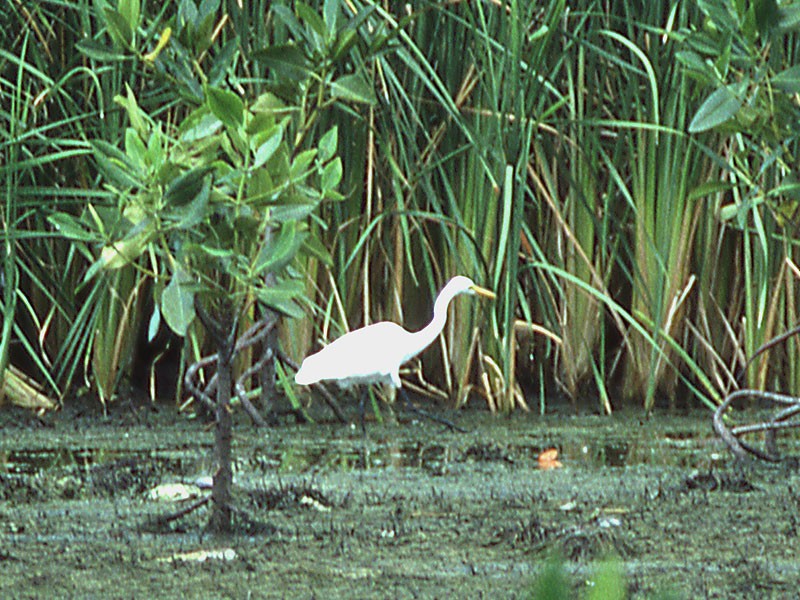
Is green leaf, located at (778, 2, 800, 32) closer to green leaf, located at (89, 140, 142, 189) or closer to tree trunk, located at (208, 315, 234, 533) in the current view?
tree trunk, located at (208, 315, 234, 533)

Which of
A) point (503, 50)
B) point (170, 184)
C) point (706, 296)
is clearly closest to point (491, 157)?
point (503, 50)

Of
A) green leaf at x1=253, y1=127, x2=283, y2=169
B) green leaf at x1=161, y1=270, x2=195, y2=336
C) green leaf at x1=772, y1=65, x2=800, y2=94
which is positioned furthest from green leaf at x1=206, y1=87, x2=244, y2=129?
green leaf at x1=772, y1=65, x2=800, y2=94

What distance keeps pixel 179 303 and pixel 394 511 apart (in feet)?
2.70

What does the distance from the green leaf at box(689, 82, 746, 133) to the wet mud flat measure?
34.0 inches

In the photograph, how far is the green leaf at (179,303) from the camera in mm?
3076

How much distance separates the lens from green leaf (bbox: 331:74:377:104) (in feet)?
12.2

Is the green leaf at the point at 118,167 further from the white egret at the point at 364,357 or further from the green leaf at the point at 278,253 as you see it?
the white egret at the point at 364,357

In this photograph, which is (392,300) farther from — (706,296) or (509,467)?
(509,467)

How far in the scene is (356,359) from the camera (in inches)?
195

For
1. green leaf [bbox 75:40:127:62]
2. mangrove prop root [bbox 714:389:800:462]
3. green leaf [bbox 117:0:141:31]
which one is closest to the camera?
green leaf [bbox 117:0:141:31]

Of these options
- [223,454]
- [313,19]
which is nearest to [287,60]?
[313,19]

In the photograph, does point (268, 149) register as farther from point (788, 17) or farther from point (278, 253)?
point (788, 17)

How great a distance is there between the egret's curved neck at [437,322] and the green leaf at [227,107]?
7.08 feet

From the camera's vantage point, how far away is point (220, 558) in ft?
9.96
